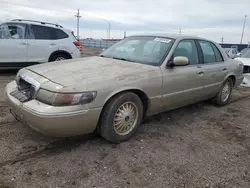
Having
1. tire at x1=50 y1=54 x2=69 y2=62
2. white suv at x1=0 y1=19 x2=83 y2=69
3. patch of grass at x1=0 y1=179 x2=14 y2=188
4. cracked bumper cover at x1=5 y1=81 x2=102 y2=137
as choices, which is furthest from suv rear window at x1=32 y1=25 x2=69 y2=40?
patch of grass at x1=0 y1=179 x2=14 y2=188

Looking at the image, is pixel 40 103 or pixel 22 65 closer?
pixel 40 103

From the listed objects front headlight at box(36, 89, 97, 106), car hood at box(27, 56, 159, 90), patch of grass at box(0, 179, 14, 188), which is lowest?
patch of grass at box(0, 179, 14, 188)

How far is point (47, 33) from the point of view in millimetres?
7746

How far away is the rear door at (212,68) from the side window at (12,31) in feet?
18.0

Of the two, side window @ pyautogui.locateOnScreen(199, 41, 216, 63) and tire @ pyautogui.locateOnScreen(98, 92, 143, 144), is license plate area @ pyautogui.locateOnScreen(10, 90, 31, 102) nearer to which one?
tire @ pyautogui.locateOnScreen(98, 92, 143, 144)

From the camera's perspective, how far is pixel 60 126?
2668mm

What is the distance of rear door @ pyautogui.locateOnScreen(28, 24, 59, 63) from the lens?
7.42 meters

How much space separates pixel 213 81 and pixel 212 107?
880mm

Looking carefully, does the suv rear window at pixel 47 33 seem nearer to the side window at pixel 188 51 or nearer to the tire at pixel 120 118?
the side window at pixel 188 51

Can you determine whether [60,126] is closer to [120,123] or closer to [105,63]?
[120,123]

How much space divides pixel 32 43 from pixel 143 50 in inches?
188

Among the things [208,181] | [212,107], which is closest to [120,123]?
[208,181]

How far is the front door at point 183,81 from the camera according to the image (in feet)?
12.1

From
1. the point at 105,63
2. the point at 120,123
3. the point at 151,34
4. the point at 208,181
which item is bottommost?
the point at 208,181
